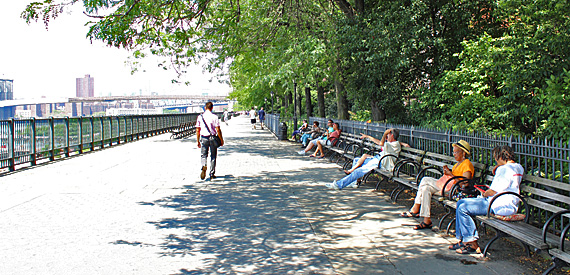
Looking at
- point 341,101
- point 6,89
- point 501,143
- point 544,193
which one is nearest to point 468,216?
point 544,193

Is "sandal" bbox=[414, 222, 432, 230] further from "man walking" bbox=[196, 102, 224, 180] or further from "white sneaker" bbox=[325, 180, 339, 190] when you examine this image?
"man walking" bbox=[196, 102, 224, 180]

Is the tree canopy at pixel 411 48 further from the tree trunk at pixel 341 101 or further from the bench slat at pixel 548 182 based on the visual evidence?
the bench slat at pixel 548 182

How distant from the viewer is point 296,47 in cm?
1966

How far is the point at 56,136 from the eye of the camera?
55.2ft

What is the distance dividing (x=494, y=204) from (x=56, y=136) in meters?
15.1

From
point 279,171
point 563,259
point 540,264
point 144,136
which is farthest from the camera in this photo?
point 144,136

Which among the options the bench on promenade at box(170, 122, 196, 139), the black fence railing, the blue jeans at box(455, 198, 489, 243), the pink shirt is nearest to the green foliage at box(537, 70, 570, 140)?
the black fence railing

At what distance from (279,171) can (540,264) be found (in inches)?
330

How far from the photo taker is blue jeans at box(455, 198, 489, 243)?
545 centimetres

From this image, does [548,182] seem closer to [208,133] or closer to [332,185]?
[332,185]

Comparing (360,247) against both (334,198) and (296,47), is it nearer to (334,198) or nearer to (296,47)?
(334,198)

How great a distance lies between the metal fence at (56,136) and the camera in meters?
13.4

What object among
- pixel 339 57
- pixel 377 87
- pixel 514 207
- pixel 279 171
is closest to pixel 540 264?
pixel 514 207

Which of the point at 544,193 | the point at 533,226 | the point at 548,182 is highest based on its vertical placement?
the point at 548,182
